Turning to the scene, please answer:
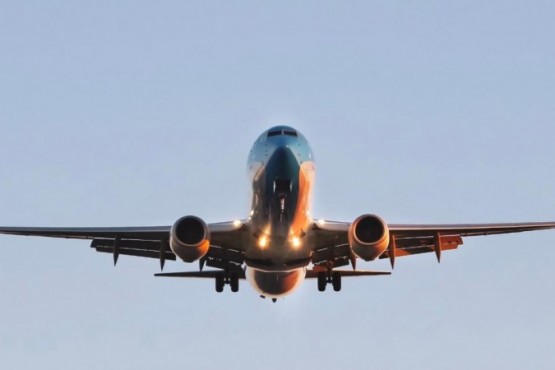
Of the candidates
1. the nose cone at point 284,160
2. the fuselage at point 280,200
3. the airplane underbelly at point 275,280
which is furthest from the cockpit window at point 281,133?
the airplane underbelly at point 275,280

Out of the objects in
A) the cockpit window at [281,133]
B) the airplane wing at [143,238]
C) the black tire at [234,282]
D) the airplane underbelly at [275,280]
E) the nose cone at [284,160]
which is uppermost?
the cockpit window at [281,133]

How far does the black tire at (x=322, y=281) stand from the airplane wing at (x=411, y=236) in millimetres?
551

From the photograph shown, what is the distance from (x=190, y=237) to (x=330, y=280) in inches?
319

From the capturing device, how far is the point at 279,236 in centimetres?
3391

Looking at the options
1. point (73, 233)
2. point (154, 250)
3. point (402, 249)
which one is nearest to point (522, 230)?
point (402, 249)

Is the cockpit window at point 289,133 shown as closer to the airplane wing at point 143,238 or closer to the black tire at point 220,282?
the airplane wing at point 143,238

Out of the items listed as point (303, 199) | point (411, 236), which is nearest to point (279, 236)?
point (303, 199)

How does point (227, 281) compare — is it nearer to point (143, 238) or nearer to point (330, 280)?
point (330, 280)

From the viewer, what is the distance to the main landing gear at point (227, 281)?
39656 mm

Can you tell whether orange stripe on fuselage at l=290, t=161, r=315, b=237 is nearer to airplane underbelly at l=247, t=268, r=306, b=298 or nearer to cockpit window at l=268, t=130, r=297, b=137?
cockpit window at l=268, t=130, r=297, b=137

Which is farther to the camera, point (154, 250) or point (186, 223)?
point (154, 250)

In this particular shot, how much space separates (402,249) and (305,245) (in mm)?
6062

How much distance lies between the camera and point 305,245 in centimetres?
3547

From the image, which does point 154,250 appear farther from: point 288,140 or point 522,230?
point 522,230
